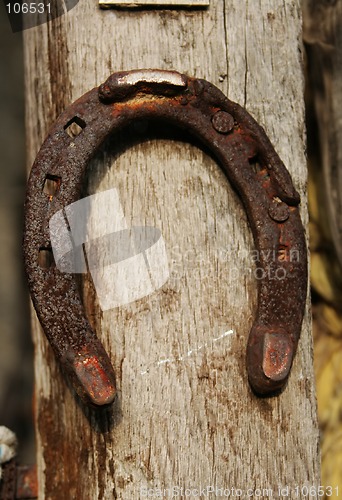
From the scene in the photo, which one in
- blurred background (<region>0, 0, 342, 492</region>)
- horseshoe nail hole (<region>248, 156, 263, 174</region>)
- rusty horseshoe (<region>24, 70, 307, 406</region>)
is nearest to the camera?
rusty horseshoe (<region>24, 70, 307, 406</region>)

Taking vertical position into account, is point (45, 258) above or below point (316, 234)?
below

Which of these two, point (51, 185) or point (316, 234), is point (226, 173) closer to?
point (51, 185)

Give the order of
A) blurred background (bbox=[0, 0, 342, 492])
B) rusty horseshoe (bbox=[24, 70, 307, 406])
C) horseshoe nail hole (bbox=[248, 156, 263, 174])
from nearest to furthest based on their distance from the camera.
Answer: rusty horseshoe (bbox=[24, 70, 307, 406]) → horseshoe nail hole (bbox=[248, 156, 263, 174]) → blurred background (bbox=[0, 0, 342, 492])

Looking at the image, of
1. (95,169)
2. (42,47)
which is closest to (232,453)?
(95,169)

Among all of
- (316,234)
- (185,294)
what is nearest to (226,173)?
(185,294)

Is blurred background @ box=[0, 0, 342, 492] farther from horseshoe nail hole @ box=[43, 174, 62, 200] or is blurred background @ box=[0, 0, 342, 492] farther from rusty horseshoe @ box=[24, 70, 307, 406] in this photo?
A: horseshoe nail hole @ box=[43, 174, 62, 200]

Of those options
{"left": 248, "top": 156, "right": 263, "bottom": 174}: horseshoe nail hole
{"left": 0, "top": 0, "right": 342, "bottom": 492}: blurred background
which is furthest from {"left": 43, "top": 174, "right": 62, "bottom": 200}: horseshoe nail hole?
{"left": 0, "top": 0, "right": 342, "bottom": 492}: blurred background

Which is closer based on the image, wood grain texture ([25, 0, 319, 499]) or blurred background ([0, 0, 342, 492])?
wood grain texture ([25, 0, 319, 499])

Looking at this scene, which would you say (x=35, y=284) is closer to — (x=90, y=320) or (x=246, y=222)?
(x=90, y=320)
